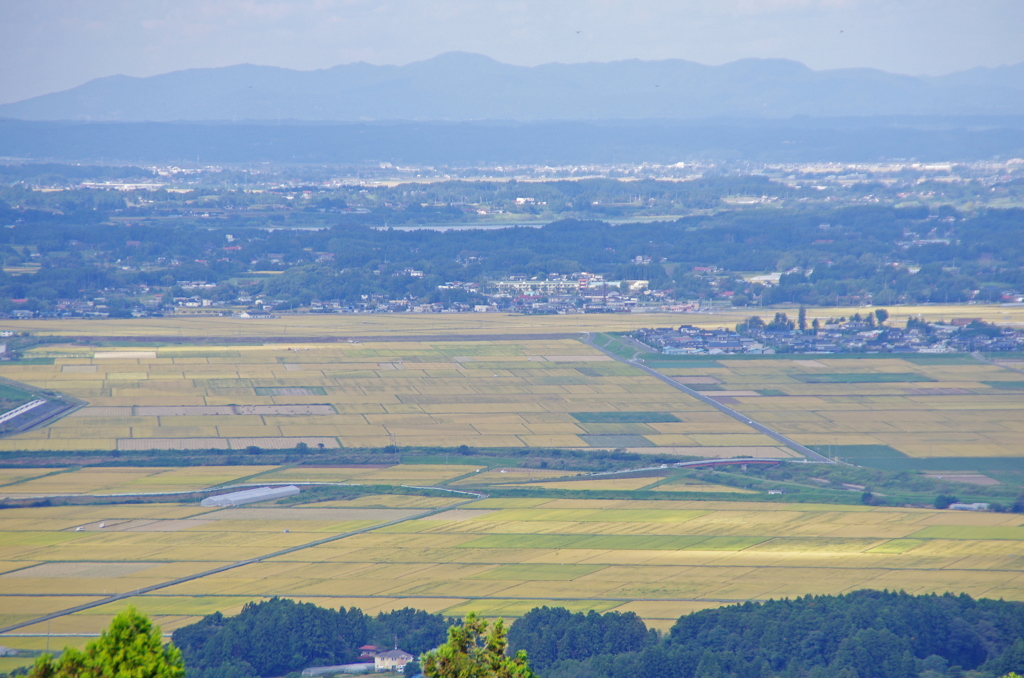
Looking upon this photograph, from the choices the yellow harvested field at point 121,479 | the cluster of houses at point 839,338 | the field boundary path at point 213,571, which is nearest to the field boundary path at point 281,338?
the cluster of houses at point 839,338

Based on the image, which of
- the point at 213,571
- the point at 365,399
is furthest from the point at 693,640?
the point at 365,399

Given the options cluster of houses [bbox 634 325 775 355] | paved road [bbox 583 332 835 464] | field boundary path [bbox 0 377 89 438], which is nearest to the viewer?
paved road [bbox 583 332 835 464]

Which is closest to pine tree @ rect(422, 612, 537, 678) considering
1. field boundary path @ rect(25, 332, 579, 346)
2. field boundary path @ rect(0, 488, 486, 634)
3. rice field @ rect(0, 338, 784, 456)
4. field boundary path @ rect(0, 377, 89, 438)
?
field boundary path @ rect(0, 488, 486, 634)

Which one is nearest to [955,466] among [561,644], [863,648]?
[863,648]

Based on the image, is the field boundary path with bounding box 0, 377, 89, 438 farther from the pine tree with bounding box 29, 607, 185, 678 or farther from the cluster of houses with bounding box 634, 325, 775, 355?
the pine tree with bounding box 29, 607, 185, 678

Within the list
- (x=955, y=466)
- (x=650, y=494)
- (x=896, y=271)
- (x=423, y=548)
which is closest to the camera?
(x=423, y=548)

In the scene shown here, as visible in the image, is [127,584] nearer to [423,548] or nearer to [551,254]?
Answer: [423,548]
